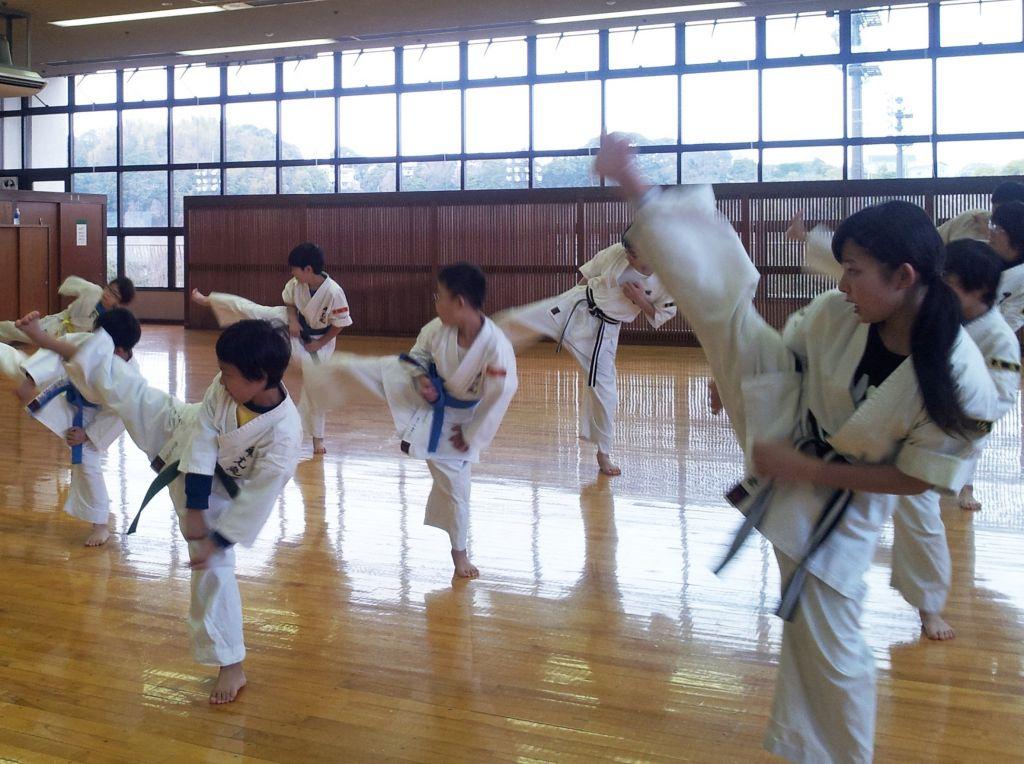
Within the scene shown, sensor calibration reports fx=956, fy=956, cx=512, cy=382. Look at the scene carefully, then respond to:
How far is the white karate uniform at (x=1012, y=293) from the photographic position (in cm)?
364

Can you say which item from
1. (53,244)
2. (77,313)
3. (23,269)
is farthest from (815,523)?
(53,244)

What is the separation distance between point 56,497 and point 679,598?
3149 millimetres

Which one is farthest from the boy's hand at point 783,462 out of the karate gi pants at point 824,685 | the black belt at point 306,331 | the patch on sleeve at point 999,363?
the black belt at point 306,331

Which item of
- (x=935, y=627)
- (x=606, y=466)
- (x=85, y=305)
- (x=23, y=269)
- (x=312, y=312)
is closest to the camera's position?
(x=935, y=627)

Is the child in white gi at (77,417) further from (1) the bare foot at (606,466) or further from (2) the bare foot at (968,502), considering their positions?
(2) the bare foot at (968,502)

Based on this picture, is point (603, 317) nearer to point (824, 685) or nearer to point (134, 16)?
point (824, 685)

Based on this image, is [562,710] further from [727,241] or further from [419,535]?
[419,535]

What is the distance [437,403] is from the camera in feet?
10.9

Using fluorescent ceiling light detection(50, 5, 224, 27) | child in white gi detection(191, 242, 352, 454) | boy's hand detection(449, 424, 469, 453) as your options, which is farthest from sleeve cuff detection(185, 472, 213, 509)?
fluorescent ceiling light detection(50, 5, 224, 27)

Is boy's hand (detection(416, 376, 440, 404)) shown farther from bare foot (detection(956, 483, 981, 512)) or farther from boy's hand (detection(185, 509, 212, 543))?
bare foot (detection(956, 483, 981, 512))

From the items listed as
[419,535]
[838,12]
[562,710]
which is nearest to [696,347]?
[838,12]

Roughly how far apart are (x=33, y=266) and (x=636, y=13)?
8.90m

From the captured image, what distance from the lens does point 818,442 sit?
1.73 metres

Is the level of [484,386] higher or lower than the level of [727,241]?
lower
